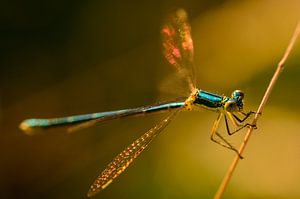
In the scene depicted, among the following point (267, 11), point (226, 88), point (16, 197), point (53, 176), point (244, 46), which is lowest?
point (16, 197)

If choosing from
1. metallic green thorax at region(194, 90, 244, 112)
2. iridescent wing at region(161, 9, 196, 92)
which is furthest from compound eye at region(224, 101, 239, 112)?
iridescent wing at region(161, 9, 196, 92)

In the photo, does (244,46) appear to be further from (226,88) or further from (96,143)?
(96,143)

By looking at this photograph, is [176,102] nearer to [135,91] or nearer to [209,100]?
[209,100]

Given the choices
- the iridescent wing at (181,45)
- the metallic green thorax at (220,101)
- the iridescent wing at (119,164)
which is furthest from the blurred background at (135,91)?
the iridescent wing at (119,164)

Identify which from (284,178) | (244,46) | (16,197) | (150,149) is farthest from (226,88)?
(16,197)

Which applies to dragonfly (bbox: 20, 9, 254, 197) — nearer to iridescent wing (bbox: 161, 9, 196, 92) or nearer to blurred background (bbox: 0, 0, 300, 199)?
iridescent wing (bbox: 161, 9, 196, 92)

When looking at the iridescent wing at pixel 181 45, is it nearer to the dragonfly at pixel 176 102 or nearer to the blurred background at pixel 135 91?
the dragonfly at pixel 176 102

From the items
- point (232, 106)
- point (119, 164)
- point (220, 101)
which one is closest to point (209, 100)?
point (220, 101)
